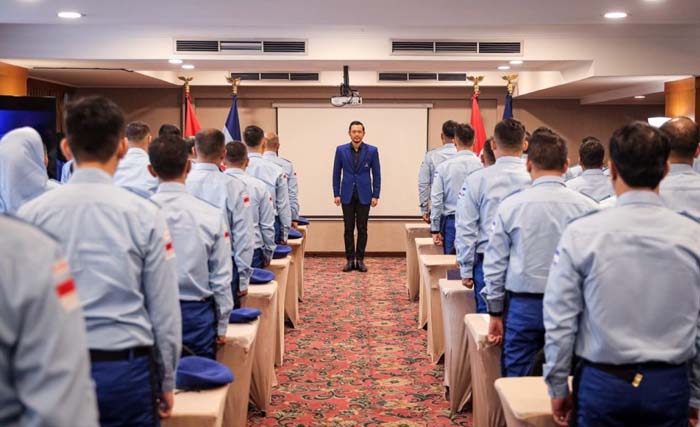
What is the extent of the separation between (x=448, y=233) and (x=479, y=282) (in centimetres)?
200

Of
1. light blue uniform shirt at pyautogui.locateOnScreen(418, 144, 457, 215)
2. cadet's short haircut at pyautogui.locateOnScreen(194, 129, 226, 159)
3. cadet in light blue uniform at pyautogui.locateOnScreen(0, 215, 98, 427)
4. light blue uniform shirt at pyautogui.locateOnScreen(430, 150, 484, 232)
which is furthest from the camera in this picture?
light blue uniform shirt at pyautogui.locateOnScreen(418, 144, 457, 215)

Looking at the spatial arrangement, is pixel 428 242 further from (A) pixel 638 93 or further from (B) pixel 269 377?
(A) pixel 638 93

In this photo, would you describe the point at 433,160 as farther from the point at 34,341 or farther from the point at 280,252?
the point at 34,341

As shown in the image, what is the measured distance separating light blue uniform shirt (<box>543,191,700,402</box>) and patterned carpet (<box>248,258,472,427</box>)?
7.26 feet

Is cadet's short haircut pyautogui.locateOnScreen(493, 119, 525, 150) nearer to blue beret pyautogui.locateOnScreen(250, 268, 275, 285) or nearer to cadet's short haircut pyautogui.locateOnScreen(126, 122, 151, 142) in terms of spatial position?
blue beret pyautogui.locateOnScreen(250, 268, 275, 285)

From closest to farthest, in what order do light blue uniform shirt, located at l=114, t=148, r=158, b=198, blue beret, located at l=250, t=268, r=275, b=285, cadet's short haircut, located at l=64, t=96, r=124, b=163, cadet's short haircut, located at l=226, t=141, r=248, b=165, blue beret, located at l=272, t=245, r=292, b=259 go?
cadet's short haircut, located at l=64, t=96, r=124, b=163 < light blue uniform shirt, located at l=114, t=148, r=158, b=198 < blue beret, located at l=250, t=268, r=275, b=285 < cadet's short haircut, located at l=226, t=141, r=248, b=165 < blue beret, located at l=272, t=245, r=292, b=259

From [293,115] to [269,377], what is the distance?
7.02 m

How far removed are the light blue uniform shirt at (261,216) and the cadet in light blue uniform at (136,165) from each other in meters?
0.95

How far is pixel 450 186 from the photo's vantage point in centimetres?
652

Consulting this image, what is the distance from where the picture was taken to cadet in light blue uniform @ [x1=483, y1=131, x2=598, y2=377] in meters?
3.28

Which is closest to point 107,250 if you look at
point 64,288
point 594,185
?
point 64,288

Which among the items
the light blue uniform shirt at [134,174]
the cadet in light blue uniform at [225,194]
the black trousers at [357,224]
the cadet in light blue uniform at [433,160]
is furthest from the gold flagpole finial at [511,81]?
the light blue uniform shirt at [134,174]

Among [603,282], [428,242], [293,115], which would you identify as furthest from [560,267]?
[293,115]

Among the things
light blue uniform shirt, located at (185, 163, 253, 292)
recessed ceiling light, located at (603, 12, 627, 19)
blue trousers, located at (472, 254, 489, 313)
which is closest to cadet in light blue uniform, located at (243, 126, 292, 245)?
light blue uniform shirt, located at (185, 163, 253, 292)
